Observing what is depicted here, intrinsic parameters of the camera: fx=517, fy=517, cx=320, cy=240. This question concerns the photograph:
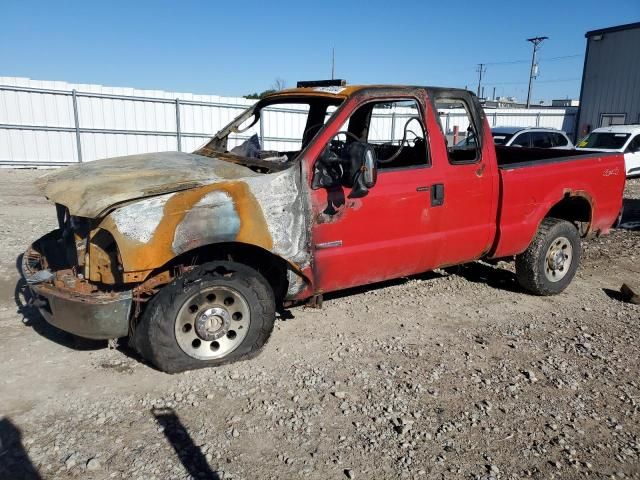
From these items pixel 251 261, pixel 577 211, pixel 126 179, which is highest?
pixel 126 179

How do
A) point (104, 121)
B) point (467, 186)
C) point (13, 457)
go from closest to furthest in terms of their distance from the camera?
point (13, 457) < point (467, 186) < point (104, 121)

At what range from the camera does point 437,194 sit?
434cm

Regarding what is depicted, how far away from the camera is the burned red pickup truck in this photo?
10.9 feet

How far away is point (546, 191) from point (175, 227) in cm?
364

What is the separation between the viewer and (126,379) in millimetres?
3562

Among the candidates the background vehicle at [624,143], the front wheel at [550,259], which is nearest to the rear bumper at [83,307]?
the front wheel at [550,259]

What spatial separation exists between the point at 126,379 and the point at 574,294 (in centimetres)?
456

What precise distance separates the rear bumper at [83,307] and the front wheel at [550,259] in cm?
388

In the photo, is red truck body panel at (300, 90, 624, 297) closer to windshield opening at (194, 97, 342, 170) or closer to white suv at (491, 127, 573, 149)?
windshield opening at (194, 97, 342, 170)

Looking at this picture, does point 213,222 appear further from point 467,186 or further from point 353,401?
point 467,186

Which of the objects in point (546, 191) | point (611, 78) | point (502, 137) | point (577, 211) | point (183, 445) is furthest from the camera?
point (611, 78)

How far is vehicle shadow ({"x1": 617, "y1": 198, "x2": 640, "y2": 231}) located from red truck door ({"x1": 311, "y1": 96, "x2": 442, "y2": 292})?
Result: 5.27m

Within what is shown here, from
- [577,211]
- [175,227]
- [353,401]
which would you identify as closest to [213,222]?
[175,227]

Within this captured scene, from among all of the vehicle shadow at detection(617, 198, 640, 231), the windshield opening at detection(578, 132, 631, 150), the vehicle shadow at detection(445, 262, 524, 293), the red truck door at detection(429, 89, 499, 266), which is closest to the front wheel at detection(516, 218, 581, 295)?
the vehicle shadow at detection(445, 262, 524, 293)
